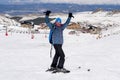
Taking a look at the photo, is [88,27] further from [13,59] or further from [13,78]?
[13,78]

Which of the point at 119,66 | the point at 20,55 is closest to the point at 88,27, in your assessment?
the point at 20,55

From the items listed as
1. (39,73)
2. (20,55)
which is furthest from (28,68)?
(20,55)

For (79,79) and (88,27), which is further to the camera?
(88,27)

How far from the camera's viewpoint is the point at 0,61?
2164 centimetres

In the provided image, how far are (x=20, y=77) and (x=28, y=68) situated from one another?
8.02 feet

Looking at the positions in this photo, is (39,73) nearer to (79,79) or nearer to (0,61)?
(79,79)

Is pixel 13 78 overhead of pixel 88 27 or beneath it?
overhead

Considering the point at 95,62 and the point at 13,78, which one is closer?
the point at 13,78

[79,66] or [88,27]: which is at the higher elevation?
[79,66]

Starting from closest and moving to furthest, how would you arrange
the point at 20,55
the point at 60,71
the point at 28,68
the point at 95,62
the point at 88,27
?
the point at 60,71 < the point at 28,68 < the point at 95,62 < the point at 20,55 < the point at 88,27

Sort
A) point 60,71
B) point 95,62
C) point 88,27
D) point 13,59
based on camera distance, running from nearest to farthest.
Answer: point 60,71, point 95,62, point 13,59, point 88,27

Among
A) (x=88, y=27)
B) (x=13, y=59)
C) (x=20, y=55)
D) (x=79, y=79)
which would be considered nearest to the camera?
(x=79, y=79)

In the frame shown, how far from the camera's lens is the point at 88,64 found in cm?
2002

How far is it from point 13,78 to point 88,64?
443 cm
